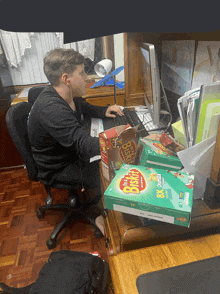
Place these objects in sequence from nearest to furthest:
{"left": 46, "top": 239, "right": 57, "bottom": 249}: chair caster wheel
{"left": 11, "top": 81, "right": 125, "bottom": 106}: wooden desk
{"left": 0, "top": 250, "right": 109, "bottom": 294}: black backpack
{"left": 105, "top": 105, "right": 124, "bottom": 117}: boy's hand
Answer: {"left": 0, "top": 250, "right": 109, "bottom": 294}: black backpack, {"left": 46, "top": 239, "right": 57, "bottom": 249}: chair caster wheel, {"left": 105, "top": 105, "right": 124, "bottom": 117}: boy's hand, {"left": 11, "top": 81, "right": 125, "bottom": 106}: wooden desk

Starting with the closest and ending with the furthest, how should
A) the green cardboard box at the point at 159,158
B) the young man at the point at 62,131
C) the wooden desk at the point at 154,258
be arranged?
the wooden desk at the point at 154,258 → the green cardboard box at the point at 159,158 → the young man at the point at 62,131

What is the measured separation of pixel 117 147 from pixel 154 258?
0.35m

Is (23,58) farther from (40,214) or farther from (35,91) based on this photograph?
(40,214)

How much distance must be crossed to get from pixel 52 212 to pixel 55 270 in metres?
0.77

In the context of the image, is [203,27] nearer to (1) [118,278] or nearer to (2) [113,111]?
(1) [118,278]

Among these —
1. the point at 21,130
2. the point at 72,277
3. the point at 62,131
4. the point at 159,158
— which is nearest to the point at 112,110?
the point at 62,131

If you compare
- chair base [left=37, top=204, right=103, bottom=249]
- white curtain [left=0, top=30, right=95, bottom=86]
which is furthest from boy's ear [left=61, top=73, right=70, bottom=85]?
chair base [left=37, top=204, right=103, bottom=249]

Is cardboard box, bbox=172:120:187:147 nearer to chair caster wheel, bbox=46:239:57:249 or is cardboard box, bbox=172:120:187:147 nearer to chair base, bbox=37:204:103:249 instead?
chair base, bbox=37:204:103:249

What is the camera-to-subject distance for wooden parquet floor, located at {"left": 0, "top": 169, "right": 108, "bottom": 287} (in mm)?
1256

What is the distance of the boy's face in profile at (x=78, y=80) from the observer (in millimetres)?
1209

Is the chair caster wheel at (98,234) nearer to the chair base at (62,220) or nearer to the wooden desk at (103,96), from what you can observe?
the chair base at (62,220)

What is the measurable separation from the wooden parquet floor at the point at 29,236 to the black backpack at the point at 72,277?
0.27 meters

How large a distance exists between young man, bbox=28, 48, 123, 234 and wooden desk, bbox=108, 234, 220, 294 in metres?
0.60

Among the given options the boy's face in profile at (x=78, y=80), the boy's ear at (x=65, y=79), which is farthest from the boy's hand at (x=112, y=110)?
the boy's ear at (x=65, y=79)
